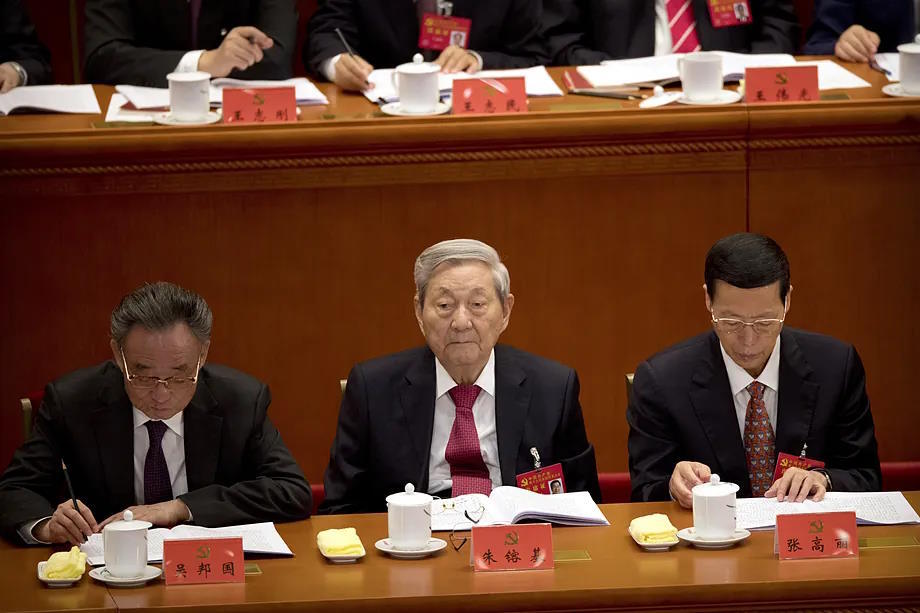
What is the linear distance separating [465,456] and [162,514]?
0.69 metres

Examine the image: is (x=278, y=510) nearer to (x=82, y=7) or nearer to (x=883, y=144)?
(x=883, y=144)

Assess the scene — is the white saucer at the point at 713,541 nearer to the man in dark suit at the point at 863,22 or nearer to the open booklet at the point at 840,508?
the open booklet at the point at 840,508

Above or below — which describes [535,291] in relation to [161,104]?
below

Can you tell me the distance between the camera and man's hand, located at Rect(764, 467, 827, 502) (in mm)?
3014

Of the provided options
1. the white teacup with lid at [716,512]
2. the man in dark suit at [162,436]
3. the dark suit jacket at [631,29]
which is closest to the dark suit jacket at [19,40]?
the dark suit jacket at [631,29]

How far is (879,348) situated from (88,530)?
7.43 feet

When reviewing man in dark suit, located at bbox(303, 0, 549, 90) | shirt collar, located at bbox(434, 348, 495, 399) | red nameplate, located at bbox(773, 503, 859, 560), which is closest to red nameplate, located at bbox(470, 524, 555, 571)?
red nameplate, located at bbox(773, 503, 859, 560)

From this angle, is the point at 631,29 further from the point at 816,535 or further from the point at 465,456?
the point at 816,535

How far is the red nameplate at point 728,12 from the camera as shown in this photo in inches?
190

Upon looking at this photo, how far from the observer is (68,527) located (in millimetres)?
2883

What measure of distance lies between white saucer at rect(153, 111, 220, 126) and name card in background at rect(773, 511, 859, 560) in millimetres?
1990

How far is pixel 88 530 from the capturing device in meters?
2.89

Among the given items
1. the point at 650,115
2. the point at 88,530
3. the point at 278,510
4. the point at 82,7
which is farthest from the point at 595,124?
the point at 82,7

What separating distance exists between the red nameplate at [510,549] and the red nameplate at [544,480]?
1.70 ft
